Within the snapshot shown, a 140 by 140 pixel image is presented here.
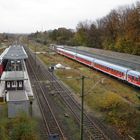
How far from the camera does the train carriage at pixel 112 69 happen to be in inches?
1634

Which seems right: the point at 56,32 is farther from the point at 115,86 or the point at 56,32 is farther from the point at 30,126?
the point at 30,126

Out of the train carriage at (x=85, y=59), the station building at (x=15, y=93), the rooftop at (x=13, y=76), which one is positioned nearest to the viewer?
the station building at (x=15, y=93)

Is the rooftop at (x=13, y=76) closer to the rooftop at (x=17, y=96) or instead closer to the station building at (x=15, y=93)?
the station building at (x=15, y=93)

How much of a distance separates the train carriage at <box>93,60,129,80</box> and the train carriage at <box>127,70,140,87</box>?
1344 millimetres

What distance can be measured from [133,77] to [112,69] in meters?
8.80

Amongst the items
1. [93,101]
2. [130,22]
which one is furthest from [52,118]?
[130,22]

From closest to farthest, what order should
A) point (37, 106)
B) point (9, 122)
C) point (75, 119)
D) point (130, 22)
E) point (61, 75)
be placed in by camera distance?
point (9, 122) → point (75, 119) → point (37, 106) → point (61, 75) → point (130, 22)

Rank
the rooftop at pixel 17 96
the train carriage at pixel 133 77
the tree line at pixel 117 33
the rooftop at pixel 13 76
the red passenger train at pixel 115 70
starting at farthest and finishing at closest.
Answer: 1. the tree line at pixel 117 33
2. the red passenger train at pixel 115 70
3. the train carriage at pixel 133 77
4. the rooftop at pixel 13 76
5. the rooftop at pixel 17 96

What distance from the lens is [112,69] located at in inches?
1818

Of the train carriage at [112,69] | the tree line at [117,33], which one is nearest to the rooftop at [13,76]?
the train carriage at [112,69]

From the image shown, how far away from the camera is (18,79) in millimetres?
33875

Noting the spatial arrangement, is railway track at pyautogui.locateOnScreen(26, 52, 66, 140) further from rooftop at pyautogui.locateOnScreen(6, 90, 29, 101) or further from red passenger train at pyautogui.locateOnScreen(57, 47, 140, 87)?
red passenger train at pyautogui.locateOnScreen(57, 47, 140, 87)

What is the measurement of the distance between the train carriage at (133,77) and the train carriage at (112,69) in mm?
1344

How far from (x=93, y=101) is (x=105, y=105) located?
4413mm
